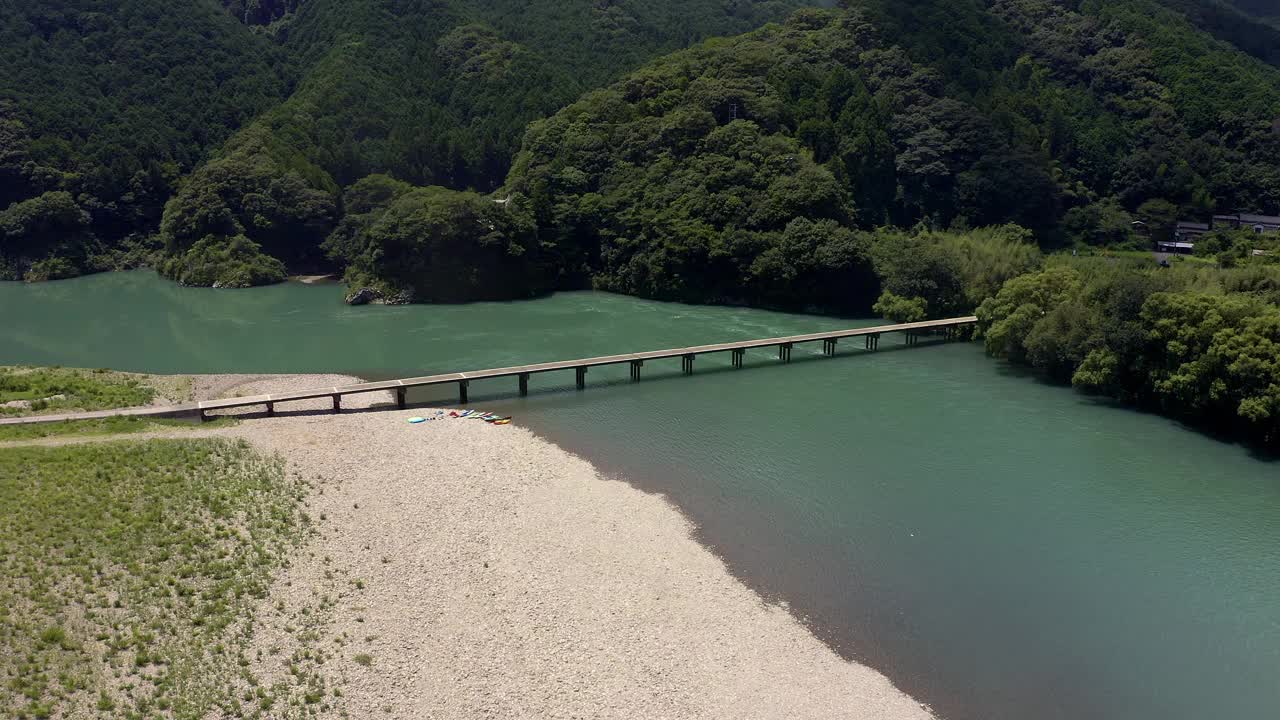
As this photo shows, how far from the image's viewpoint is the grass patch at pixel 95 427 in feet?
98.4

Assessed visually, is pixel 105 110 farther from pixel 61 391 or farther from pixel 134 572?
pixel 134 572

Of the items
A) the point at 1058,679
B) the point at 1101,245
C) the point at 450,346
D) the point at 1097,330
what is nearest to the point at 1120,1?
the point at 1101,245

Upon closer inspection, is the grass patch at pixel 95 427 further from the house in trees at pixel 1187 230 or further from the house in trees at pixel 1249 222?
the house in trees at pixel 1187 230

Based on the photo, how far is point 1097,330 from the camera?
4103 cm

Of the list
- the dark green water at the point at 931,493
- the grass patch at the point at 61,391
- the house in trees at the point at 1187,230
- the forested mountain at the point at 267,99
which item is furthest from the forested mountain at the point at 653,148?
the grass patch at the point at 61,391

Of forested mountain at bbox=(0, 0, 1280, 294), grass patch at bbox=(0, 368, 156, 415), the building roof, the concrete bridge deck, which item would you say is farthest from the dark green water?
the building roof

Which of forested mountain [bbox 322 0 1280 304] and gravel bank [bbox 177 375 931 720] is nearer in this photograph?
gravel bank [bbox 177 375 931 720]

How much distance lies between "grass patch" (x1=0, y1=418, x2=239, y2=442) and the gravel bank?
4592mm

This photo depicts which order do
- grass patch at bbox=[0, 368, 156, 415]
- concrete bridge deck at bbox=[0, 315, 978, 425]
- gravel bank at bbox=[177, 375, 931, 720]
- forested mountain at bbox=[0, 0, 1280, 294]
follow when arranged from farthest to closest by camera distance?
forested mountain at bbox=[0, 0, 1280, 294]
concrete bridge deck at bbox=[0, 315, 978, 425]
grass patch at bbox=[0, 368, 156, 415]
gravel bank at bbox=[177, 375, 931, 720]

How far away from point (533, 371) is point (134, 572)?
Result: 2257 cm

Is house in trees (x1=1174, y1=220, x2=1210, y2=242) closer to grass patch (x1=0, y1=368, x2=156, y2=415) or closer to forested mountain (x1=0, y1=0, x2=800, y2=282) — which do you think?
forested mountain (x1=0, y1=0, x2=800, y2=282)

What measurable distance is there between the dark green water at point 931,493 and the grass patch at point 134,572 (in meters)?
13.1

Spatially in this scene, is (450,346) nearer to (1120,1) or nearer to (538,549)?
(538,549)

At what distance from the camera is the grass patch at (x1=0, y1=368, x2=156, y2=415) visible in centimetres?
3350
